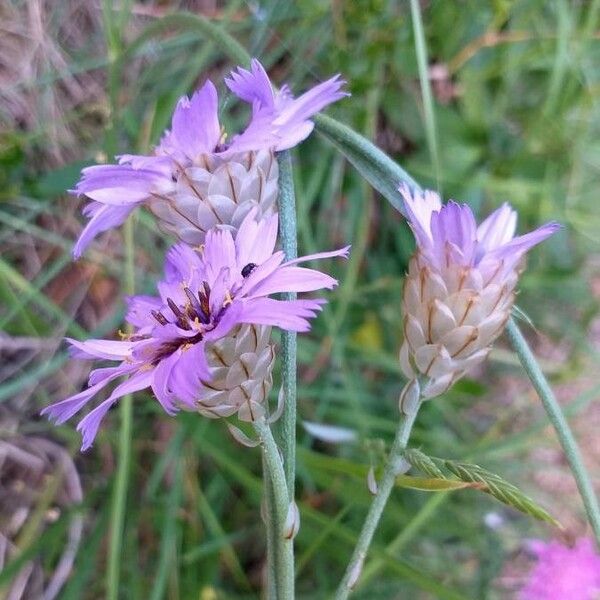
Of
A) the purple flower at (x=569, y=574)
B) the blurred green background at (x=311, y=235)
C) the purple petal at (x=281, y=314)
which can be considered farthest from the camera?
the blurred green background at (x=311, y=235)

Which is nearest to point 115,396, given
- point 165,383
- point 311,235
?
point 165,383

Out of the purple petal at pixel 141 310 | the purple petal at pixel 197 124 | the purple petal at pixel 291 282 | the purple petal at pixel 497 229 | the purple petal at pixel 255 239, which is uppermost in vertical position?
the purple petal at pixel 197 124

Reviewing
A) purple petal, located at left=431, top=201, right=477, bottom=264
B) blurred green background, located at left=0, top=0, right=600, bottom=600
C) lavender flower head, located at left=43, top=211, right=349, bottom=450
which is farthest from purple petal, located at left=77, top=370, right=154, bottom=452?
blurred green background, located at left=0, top=0, right=600, bottom=600

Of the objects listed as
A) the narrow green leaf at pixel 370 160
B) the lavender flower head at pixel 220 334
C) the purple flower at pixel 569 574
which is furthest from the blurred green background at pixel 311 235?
the lavender flower head at pixel 220 334

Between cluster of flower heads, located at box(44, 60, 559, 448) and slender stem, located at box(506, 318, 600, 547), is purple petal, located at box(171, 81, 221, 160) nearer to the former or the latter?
cluster of flower heads, located at box(44, 60, 559, 448)

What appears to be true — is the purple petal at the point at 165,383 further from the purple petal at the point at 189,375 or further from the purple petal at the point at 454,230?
the purple petal at the point at 454,230

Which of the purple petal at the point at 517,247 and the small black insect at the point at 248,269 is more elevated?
the small black insect at the point at 248,269
